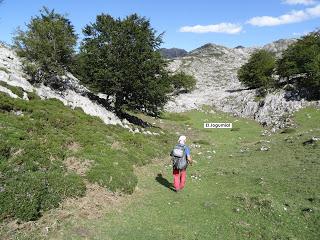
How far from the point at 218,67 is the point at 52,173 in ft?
606

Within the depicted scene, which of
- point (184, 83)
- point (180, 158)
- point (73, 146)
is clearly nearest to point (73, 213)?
point (180, 158)

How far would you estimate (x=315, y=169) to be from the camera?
2528 cm

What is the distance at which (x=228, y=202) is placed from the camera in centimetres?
1931

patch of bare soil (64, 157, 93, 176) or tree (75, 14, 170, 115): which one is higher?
tree (75, 14, 170, 115)

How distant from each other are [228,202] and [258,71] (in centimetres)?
6277

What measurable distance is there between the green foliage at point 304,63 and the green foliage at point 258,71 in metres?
4.59

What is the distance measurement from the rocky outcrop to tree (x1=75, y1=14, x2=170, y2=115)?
212cm

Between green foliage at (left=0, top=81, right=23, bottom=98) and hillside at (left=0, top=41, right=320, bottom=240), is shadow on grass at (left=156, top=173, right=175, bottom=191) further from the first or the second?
green foliage at (left=0, top=81, right=23, bottom=98)

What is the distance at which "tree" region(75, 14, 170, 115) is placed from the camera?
133 ft

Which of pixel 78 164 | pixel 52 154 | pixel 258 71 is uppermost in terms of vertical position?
pixel 258 71

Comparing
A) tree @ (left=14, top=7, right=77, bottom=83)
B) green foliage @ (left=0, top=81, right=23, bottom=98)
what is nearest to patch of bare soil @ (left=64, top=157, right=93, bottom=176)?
green foliage @ (left=0, top=81, right=23, bottom=98)

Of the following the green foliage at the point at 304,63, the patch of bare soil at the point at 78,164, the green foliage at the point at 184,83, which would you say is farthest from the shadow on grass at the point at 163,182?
the green foliage at the point at 184,83

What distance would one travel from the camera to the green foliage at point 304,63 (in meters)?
59.0

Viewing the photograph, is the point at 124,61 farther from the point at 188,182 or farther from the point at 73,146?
the point at 188,182
